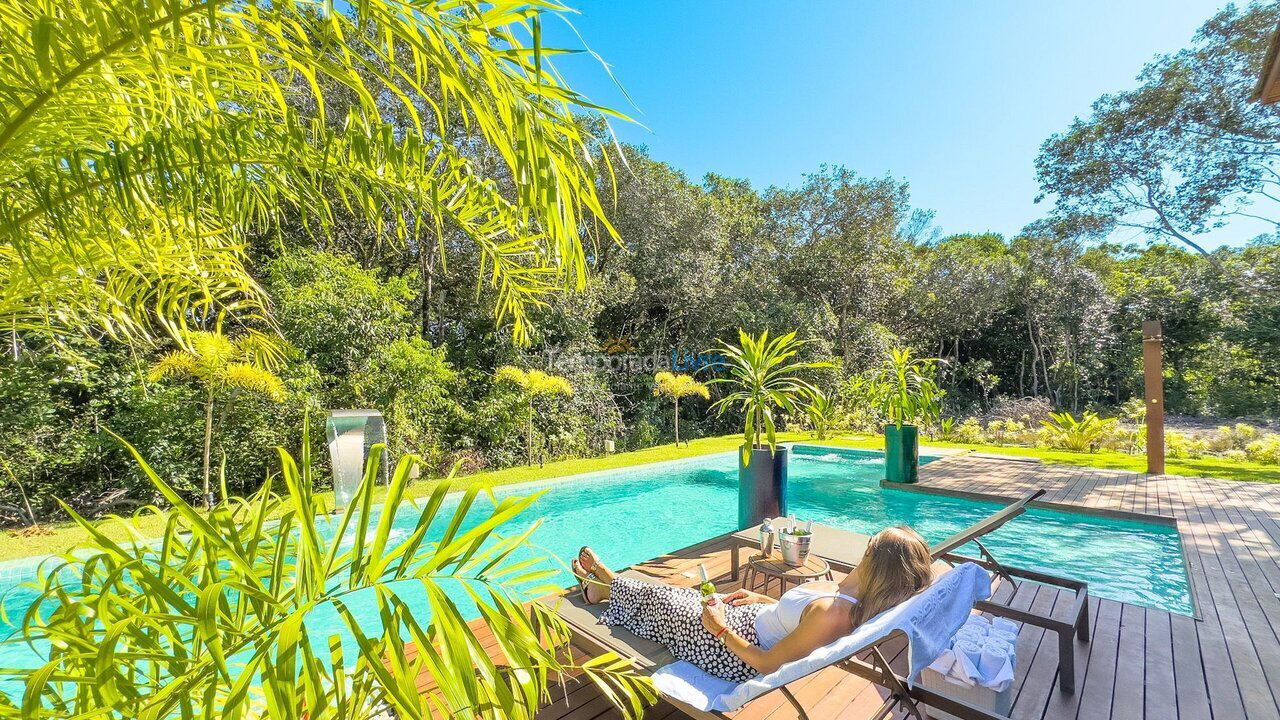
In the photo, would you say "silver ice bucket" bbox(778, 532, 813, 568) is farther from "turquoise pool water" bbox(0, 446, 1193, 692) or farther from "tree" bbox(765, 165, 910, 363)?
"tree" bbox(765, 165, 910, 363)

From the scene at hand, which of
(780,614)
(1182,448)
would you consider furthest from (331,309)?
(1182,448)

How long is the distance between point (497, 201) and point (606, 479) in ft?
24.7

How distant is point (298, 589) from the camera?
83 centimetres

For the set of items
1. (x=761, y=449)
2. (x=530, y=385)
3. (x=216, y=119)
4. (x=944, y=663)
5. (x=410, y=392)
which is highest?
(x=216, y=119)

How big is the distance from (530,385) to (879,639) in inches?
346

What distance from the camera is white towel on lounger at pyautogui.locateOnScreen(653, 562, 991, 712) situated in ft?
6.08

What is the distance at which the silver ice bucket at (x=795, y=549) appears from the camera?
11.3 feet

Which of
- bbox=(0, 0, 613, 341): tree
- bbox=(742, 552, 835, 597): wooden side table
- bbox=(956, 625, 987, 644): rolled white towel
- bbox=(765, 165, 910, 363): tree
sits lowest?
bbox=(742, 552, 835, 597): wooden side table

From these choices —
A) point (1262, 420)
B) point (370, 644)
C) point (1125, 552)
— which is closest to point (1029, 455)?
point (1125, 552)

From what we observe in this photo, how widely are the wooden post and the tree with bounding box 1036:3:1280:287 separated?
599 centimetres

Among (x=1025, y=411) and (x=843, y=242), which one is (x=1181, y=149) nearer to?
(x=1025, y=411)

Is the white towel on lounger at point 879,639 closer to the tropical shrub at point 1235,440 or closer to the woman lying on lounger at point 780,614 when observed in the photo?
the woman lying on lounger at point 780,614

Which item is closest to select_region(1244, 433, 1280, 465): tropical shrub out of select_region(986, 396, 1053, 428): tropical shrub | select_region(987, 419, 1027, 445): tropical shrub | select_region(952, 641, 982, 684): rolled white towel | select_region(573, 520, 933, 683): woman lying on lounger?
select_region(987, 419, 1027, 445): tropical shrub

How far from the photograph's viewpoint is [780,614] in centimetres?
229
